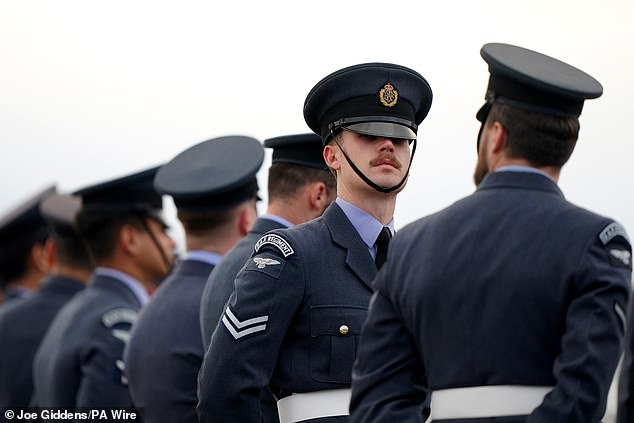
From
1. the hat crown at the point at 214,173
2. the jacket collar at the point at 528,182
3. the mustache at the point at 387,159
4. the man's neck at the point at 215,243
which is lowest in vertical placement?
the man's neck at the point at 215,243

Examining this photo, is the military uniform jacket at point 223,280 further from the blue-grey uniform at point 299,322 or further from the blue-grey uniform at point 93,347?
the blue-grey uniform at point 93,347

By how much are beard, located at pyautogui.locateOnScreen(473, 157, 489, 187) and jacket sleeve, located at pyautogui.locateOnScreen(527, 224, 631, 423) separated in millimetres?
502

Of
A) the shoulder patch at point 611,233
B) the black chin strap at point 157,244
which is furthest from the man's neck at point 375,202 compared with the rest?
the black chin strap at point 157,244

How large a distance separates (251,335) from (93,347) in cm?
270

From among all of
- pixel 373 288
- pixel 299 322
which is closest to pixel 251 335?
pixel 299 322

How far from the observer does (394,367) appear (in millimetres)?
4070

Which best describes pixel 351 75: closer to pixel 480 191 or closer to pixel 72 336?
pixel 480 191

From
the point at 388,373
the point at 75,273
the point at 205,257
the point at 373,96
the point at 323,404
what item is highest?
the point at 373,96

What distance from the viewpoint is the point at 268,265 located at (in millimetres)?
4957

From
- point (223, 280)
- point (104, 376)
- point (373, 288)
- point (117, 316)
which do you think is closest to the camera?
point (373, 288)

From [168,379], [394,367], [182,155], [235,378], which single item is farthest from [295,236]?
[182,155]

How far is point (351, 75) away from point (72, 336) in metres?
2.92

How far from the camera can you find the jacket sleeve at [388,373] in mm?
4066

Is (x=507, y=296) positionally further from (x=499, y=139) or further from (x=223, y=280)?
(x=223, y=280)
